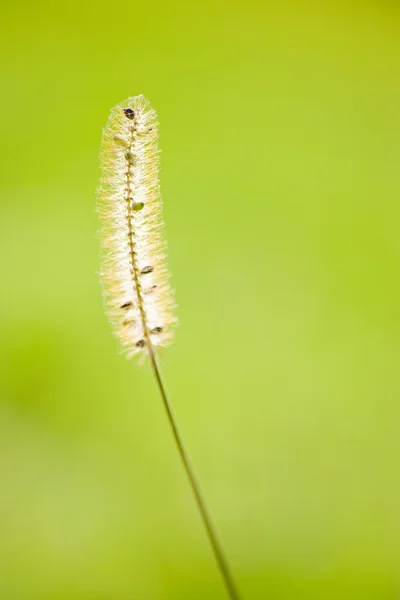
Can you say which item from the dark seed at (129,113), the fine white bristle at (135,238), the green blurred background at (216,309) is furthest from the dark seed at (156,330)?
the green blurred background at (216,309)

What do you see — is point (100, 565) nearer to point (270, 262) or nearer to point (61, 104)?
point (270, 262)

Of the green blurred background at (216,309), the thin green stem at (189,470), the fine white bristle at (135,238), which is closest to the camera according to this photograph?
the thin green stem at (189,470)

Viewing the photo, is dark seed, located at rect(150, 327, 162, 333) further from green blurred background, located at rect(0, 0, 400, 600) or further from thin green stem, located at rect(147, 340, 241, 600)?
green blurred background, located at rect(0, 0, 400, 600)

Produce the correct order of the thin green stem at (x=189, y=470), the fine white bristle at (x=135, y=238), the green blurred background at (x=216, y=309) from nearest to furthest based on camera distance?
the thin green stem at (x=189, y=470)
the fine white bristle at (x=135, y=238)
the green blurred background at (x=216, y=309)

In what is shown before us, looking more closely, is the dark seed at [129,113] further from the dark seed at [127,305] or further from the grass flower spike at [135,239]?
the dark seed at [127,305]

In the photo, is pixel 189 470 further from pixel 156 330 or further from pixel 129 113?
pixel 129 113

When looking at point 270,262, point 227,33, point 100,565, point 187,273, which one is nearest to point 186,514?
point 100,565
